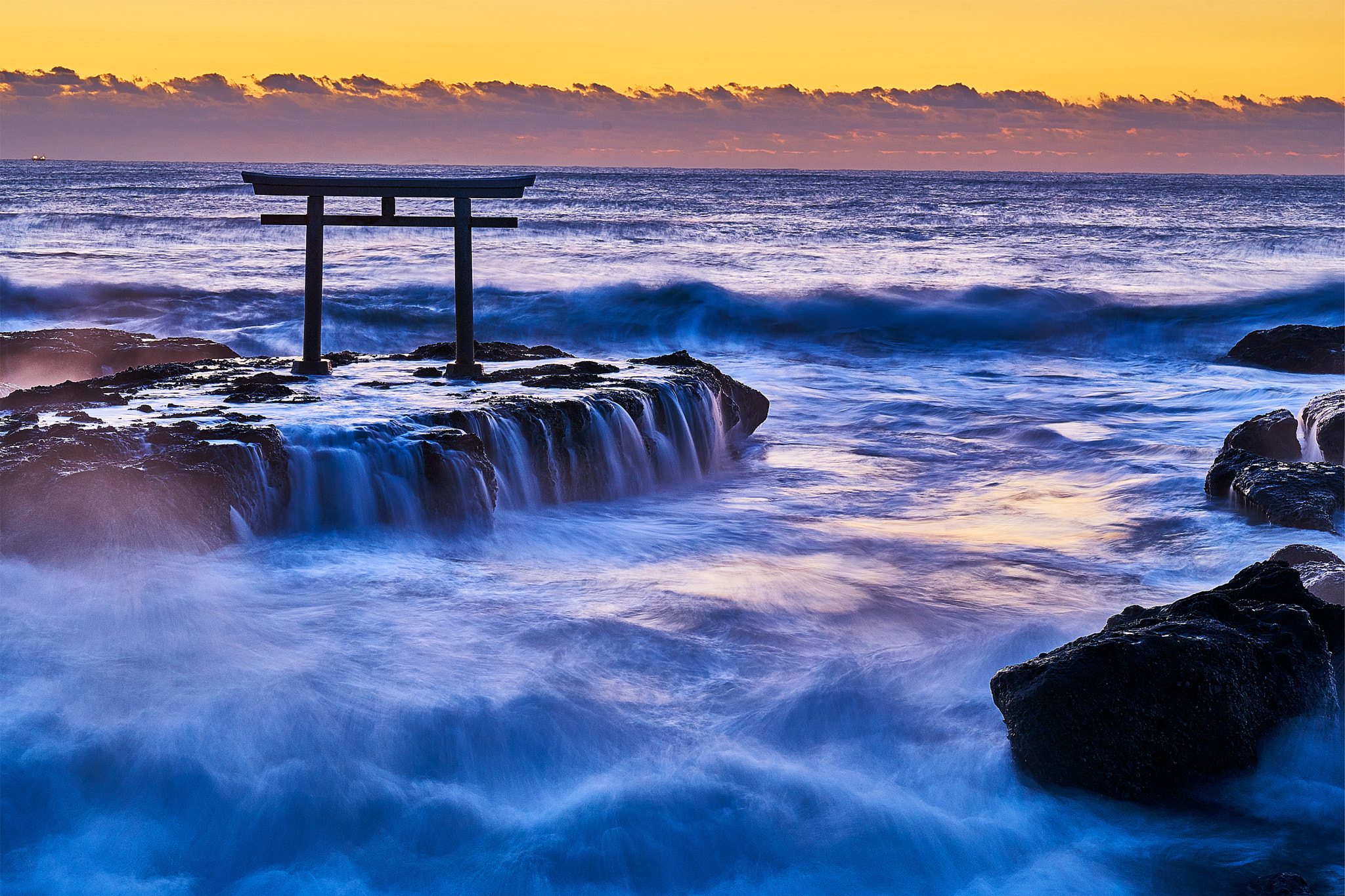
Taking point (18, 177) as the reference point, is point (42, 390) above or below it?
below

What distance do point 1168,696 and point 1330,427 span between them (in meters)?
6.25

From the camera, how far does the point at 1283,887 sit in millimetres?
3908

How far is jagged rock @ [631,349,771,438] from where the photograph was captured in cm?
1120

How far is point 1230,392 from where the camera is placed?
1395 cm

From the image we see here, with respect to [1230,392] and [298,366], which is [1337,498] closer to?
[1230,392]

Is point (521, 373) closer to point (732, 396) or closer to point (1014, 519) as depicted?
point (732, 396)

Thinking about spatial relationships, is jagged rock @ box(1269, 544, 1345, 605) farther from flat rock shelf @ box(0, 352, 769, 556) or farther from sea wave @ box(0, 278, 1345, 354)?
sea wave @ box(0, 278, 1345, 354)

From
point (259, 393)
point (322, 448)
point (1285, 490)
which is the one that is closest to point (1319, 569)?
point (1285, 490)

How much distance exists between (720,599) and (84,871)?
12.2 ft

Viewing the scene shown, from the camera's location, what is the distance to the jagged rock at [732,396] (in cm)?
1120

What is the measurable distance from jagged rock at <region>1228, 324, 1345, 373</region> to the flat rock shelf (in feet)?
35.2

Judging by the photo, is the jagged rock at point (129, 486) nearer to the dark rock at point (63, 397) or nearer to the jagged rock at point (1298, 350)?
the dark rock at point (63, 397)

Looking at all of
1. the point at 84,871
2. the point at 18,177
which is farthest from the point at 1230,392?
the point at 18,177

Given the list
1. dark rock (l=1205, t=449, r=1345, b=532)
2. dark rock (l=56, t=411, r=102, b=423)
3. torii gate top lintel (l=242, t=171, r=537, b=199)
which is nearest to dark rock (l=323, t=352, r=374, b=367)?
torii gate top lintel (l=242, t=171, r=537, b=199)
